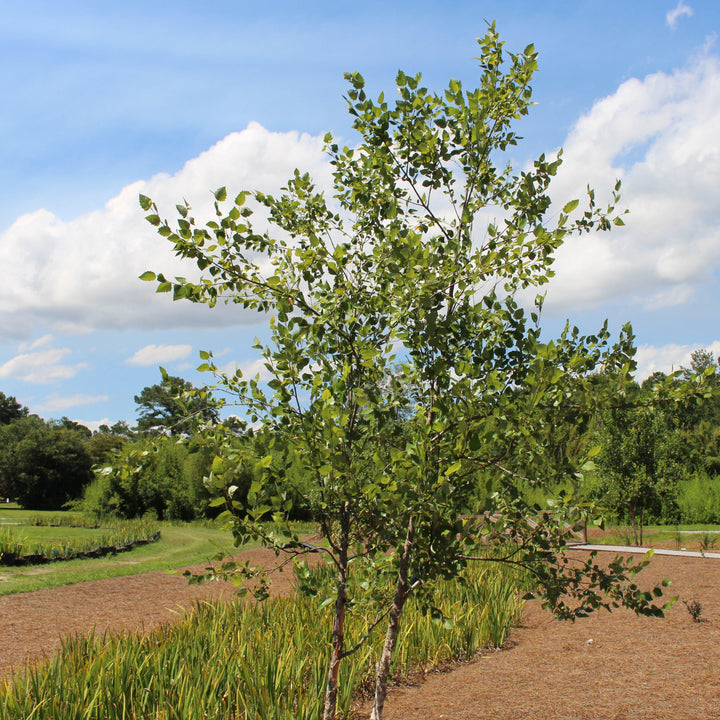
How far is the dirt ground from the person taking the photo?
4.50 metres

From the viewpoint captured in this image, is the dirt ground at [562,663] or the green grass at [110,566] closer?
the dirt ground at [562,663]

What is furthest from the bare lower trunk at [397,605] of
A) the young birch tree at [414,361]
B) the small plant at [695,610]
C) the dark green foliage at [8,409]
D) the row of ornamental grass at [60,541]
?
the dark green foliage at [8,409]

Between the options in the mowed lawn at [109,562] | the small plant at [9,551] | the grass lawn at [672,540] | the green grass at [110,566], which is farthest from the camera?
the grass lawn at [672,540]

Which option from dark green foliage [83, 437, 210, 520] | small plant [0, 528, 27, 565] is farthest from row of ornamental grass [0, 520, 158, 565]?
dark green foliage [83, 437, 210, 520]

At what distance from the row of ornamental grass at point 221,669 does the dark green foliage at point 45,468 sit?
29.5 metres

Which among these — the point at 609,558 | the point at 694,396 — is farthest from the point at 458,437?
the point at 609,558

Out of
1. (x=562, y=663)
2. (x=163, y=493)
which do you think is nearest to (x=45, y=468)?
(x=163, y=493)

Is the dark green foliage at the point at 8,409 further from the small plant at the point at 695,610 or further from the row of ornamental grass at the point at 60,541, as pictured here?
the small plant at the point at 695,610

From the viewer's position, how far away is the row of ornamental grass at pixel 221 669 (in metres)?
3.64

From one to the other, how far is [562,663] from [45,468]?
32.7 metres

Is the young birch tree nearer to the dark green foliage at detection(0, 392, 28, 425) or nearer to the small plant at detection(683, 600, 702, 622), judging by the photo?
the small plant at detection(683, 600, 702, 622)

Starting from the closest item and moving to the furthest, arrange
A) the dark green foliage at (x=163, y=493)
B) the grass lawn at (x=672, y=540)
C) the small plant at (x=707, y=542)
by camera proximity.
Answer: the small plant at (x=707, y=542) < the grass lawn at (x=672, y=540) < the dark green foliage at (x=163, y=493)

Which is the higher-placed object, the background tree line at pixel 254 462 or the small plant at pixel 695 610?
the background tree line at pixel 254 462

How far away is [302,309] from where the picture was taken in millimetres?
3404
